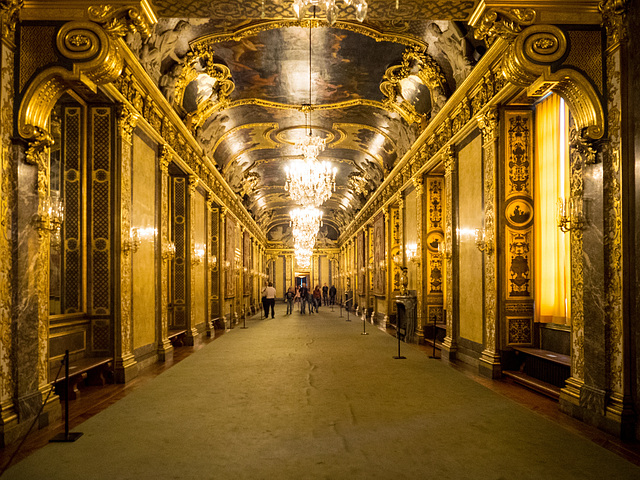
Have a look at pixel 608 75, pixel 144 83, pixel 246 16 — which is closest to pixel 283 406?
pixel 246 16

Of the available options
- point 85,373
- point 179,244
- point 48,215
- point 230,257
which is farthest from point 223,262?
point 48,215

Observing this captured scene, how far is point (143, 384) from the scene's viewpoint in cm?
736

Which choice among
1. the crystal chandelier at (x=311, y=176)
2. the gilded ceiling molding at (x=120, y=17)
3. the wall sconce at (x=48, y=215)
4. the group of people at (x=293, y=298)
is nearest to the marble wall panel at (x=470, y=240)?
the crystal chandelier at (x=311, y=176)

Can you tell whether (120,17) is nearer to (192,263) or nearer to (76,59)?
(76,59)

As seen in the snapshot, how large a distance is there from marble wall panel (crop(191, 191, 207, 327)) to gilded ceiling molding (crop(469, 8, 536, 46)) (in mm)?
9001

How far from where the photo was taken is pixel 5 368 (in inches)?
187

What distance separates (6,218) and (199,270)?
870 centimetres

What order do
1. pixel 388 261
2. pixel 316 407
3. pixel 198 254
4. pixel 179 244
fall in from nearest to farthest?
pixel 316 407, pixel 179 244, pixel 198 254, pixel 388 261

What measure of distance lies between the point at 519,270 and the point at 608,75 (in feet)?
10.8

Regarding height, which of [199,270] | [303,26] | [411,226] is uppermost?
[303,26]

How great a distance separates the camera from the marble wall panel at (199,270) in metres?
12.7

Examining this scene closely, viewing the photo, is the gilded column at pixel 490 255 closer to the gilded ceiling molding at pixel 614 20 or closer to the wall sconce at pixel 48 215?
the gilded ceiling molding at pixel 614 20

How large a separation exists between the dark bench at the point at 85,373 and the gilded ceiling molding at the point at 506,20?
257 inches

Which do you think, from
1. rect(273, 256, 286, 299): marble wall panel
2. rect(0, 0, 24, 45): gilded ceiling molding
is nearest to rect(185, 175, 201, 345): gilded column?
rect(0, 0, 24, 45): gilded ceiling molding
